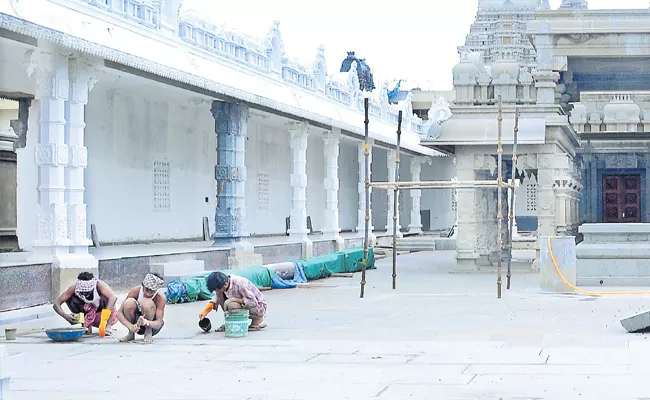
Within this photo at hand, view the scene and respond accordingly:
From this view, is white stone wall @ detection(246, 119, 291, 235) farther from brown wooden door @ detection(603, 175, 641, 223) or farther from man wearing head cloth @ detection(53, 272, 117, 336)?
man wearing head cloth @ detection(53, 272, 117, 336)

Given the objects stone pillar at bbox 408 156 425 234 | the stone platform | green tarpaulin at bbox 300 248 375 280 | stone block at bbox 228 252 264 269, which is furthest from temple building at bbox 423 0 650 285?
stone pillar at bbox 408 156 425 234

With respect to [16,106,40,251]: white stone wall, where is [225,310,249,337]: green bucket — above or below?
below

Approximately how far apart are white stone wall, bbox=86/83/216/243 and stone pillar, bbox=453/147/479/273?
6.91 meters

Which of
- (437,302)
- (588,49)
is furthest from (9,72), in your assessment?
(588,49)

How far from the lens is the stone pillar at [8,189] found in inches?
807

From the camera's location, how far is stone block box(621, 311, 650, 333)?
1260 centimetres

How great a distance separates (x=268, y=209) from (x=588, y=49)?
1203 cm

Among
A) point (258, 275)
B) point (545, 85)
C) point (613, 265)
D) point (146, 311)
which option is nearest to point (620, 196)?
point (545, 85)

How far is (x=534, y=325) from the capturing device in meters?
14.2

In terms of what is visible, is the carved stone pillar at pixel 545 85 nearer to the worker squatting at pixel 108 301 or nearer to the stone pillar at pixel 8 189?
the stone pillar at pixel 8 189

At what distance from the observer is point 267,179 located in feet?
112

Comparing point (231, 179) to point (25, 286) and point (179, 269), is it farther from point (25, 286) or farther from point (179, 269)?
point (25, 286)

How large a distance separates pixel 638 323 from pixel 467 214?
12212 mm

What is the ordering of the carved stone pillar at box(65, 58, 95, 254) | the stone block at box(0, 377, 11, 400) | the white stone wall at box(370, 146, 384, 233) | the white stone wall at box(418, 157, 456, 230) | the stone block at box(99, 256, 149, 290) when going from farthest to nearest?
the white stone wall at box(418, 157, 456, 230) < the white stone wall at box(370, 146, 384, 233) < the stone block at box(99, 256, 149, 290) < the carved stone pillar at box(65, 58, 95, 254) < the stone block at box(0, 377, 11, 400)
